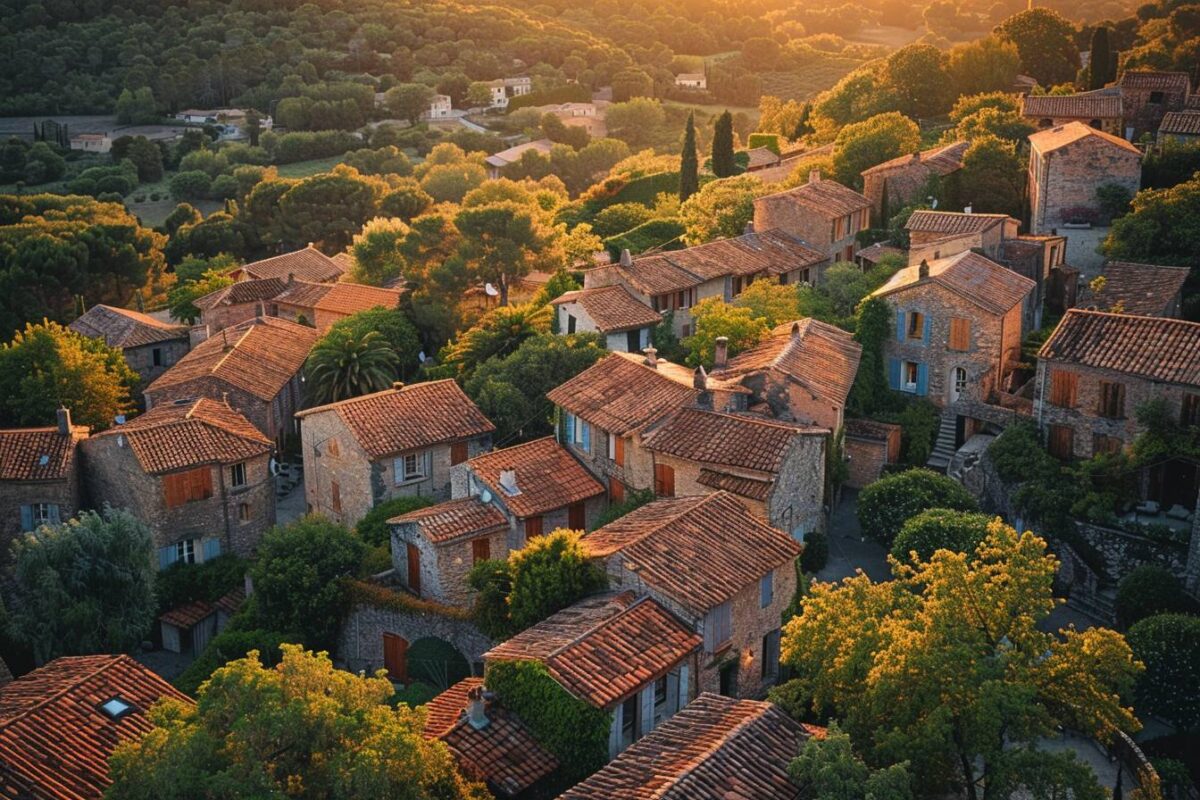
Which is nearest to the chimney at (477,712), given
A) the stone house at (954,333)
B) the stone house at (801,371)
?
the stone house at (801,371)

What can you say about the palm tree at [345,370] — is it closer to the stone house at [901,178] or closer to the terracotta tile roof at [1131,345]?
the stone house at [901,178]

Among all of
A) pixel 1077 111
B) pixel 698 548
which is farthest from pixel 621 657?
pixel 1077 111

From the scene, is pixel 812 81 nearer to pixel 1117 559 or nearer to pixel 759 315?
pixel 759 315

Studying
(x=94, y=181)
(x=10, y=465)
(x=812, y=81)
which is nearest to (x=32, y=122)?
(x=94, y=181)

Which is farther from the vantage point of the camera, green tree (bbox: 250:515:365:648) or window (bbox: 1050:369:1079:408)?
window (bbox: 1050:369:1079:408)

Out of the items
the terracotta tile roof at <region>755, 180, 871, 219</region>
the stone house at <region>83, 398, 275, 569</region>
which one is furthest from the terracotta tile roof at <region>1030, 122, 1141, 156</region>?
the stone house at <region>83, 398, 275, 569</region>

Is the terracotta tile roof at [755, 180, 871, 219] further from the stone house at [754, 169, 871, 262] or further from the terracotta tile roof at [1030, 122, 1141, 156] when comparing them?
the terracotta tile roof at [1030, 122, 1141, 156]
